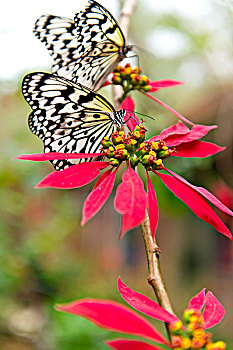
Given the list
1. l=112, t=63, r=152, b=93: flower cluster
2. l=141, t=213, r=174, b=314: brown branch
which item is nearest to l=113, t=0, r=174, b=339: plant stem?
l=141, t=213, r=174, b=314: brown branch

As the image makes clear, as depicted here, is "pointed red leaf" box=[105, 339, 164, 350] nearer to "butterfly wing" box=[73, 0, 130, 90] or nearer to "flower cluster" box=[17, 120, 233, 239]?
"flower cluster" box=[17, 120, 233, 239]

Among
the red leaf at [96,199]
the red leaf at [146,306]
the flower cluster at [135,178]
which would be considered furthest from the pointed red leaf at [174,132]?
the red leaf at [146,306]

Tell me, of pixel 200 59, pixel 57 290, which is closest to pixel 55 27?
pixel 200 59

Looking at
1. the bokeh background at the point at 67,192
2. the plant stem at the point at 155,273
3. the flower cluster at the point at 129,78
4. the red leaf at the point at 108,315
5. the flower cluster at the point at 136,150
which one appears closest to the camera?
the red leaf at the point at 108,315

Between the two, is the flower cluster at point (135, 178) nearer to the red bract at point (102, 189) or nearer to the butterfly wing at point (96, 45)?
the red bract at point (102, 189)

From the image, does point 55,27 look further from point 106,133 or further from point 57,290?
point 57,290

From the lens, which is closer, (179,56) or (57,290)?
(179,56)
